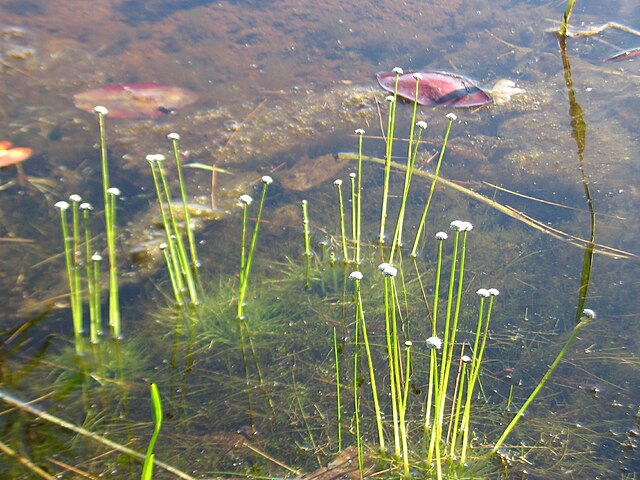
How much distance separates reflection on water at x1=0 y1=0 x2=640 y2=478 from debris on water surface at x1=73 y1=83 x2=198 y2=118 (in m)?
0.05

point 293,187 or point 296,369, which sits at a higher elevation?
point 293,187

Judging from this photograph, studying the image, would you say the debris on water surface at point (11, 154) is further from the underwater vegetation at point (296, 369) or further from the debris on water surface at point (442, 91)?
the debris on water surface at point (442, 91)

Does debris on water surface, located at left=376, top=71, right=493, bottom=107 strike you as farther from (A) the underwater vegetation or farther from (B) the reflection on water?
(A) the underwater vegetation

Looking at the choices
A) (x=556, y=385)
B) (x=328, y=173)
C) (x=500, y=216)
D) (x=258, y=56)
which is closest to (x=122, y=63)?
(x=258, y=56)

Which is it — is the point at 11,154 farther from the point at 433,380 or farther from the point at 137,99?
the point at 433,380

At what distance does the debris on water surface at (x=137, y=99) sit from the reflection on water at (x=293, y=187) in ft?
0.17

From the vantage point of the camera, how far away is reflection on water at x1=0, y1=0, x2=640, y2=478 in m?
2.14

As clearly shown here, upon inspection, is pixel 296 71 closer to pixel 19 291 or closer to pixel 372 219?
pixel 372 219

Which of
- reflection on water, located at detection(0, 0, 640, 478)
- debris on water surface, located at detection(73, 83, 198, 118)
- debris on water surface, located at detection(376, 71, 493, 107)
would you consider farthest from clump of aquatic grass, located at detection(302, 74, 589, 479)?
debris on water surface, located at detection(73, 83, 198, 118)

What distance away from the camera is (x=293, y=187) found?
3.09 metres

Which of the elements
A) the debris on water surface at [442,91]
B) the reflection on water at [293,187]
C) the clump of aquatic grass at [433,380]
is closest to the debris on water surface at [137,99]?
the reflection on water at [293,187]

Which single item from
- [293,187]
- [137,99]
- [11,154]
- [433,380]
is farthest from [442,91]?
[11,154]

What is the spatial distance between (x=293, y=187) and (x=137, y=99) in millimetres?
1058

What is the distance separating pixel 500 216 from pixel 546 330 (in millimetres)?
660
